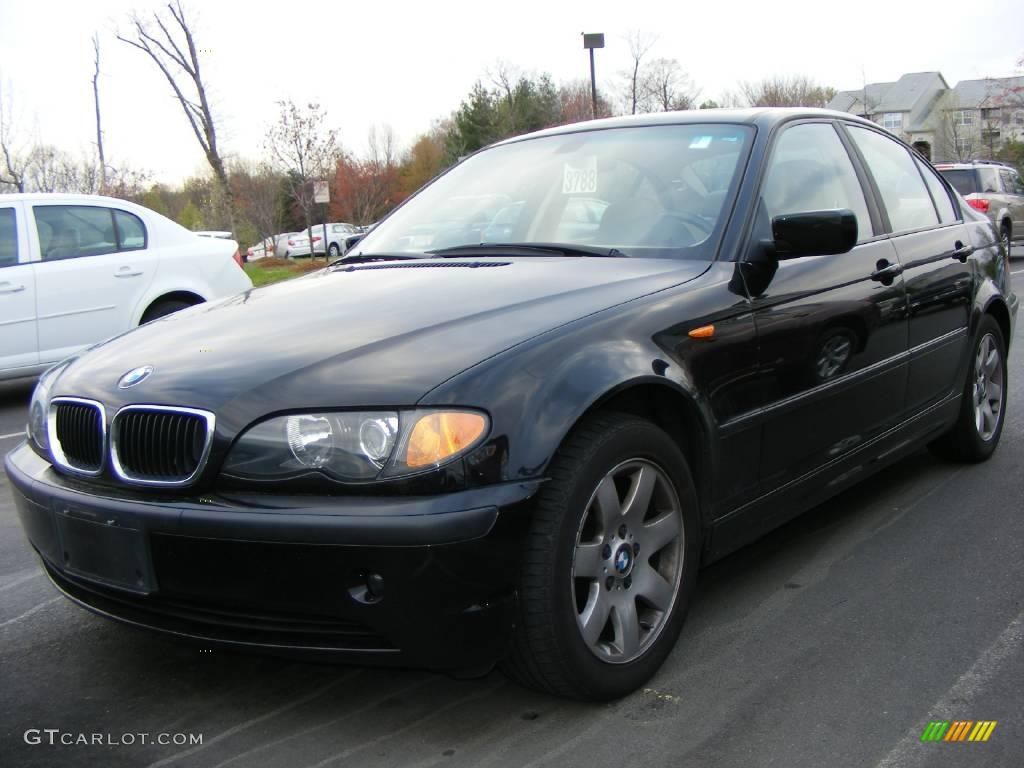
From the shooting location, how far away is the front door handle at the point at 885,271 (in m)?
3.89

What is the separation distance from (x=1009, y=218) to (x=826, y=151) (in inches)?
662

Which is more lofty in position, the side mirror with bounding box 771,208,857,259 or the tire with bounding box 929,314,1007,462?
the side mirror with bounding box 771,208,857,259

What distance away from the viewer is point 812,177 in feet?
12.8

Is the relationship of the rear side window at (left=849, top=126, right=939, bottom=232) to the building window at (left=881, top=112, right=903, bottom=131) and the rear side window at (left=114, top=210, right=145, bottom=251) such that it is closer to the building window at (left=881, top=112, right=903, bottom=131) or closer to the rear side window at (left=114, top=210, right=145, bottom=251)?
the rear side window at (left=114, top=210, right=145, bottom=251)

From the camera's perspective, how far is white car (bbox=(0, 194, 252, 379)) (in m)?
8.16

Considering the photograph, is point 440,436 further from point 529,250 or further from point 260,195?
point 260,195

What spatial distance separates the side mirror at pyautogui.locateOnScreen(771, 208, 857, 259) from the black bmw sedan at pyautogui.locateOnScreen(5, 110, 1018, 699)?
0.01m

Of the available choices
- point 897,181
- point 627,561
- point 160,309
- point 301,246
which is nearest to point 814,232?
point 627,561

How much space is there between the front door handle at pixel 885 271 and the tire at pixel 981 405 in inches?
40.7

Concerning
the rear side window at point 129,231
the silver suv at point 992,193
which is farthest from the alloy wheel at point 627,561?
the silver suv at point 992,193

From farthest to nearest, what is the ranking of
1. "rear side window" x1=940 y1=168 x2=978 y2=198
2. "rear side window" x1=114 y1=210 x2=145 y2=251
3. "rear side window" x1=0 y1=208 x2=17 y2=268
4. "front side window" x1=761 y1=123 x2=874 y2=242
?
"rear side window" x1=940 y1=168 x2=978 y2=198
"rear side window" x1=114 y1=210 x2=145 y2=251
"rear side window" x1=0 y1=208 x2=17 y2=268
"front side window" x1=761 y1=123 x2=874 y2=242

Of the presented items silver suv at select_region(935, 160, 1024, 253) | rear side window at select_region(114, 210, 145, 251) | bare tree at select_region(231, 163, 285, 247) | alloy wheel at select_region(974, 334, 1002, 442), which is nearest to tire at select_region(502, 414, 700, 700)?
alloy wheel at select_region(974, 334, 1002, 442)

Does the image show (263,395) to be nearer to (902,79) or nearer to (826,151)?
(826,151)

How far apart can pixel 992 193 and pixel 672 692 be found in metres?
18.4
